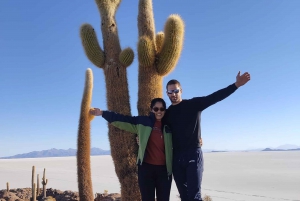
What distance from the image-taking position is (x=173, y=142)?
376cm

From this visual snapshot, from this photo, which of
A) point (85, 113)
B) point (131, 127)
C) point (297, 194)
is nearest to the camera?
point (131, 127)

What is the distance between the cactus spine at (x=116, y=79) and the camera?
17.8ft

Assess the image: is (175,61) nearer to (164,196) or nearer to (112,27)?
(112,27)

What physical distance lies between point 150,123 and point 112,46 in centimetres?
249

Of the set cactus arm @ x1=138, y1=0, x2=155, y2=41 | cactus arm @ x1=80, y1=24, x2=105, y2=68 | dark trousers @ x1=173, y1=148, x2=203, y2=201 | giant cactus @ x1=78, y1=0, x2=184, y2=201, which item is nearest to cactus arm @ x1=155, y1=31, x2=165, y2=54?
giant cactus @ x1=78, y1=0, x2=184, y2=201

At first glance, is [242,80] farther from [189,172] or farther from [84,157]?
[84,157]

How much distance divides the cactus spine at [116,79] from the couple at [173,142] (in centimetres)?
160

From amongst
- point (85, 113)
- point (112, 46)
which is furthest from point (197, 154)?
point (85, 113)

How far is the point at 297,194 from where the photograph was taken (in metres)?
12.1

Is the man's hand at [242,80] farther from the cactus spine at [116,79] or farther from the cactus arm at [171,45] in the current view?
the cactus spine at [116,79]

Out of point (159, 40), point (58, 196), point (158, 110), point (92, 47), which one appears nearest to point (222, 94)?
point (158, 110)

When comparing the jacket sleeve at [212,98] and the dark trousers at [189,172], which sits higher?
the jacket sleeve at [212,98]

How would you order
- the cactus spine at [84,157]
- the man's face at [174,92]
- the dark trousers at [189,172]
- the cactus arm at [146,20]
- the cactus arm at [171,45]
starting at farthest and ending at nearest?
the cactus spine at [84,157]
the cactus arm at [146,20]
the cactus arm at [171,45]
the man's face at [174,92]
the dark trousers at [189,172]

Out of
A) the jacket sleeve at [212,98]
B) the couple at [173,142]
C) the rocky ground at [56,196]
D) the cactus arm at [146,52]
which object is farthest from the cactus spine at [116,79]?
the rocky ground at [56,196]
